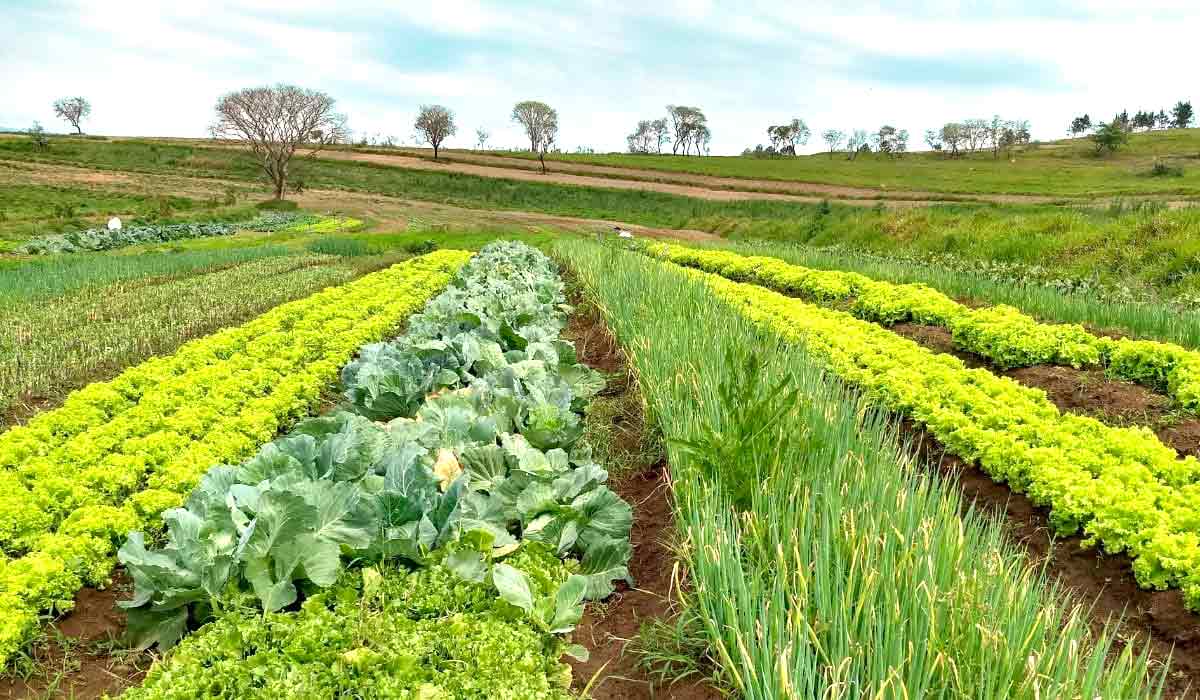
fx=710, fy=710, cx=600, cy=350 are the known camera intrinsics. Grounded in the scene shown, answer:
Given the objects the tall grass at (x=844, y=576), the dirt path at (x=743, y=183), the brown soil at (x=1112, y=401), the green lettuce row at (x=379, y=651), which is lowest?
the green lettuce row at (x=379, y=651)

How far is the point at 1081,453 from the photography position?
441cm

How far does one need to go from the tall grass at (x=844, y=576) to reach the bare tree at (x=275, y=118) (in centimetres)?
4447

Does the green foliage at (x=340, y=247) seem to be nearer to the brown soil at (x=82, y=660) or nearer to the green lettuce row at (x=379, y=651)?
the brown soil at (x=82, y=660)

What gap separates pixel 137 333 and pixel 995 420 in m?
9.58

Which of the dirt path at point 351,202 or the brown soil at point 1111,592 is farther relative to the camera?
the dirt path at point 351,202

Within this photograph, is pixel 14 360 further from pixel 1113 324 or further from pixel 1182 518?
pixel 1113 324

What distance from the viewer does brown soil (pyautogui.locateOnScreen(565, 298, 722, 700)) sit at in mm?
2689

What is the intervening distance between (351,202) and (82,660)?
43.6 metres

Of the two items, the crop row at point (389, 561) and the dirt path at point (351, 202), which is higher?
the dirt path at point (351, 202)

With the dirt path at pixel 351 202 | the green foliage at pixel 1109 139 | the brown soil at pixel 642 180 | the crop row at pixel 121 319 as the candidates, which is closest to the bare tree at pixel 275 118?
the dirt path at pixel 351 202

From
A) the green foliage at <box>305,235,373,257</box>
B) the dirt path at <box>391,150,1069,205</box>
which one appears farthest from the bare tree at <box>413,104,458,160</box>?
the green foliage at <box>305,235,373,257</box>

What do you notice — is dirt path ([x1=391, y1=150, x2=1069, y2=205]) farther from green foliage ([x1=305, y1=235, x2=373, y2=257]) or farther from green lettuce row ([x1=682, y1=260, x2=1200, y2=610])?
green lettuce row ([x1=682, y1=260, x2=1200, y2=610])

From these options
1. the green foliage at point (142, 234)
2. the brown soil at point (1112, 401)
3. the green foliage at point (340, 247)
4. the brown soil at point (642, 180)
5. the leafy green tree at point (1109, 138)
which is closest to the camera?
the brown soil at point (1112, 401)

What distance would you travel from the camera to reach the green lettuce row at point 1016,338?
234 inches
